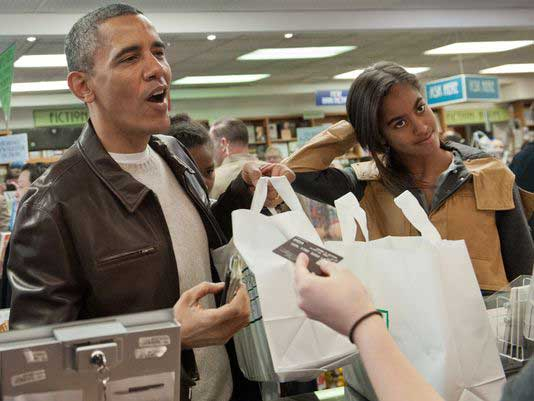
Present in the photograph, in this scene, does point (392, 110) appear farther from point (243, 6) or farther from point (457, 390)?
point (243, 6)

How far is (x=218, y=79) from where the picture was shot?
12664 millimetres

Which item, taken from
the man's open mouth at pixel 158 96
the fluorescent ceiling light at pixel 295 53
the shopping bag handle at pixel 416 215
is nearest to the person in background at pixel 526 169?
the shopping bag handle at pixel 416 215

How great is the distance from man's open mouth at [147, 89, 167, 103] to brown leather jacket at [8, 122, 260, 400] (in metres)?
0.17

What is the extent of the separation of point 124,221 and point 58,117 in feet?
40.3

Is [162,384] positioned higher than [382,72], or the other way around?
[382,72]

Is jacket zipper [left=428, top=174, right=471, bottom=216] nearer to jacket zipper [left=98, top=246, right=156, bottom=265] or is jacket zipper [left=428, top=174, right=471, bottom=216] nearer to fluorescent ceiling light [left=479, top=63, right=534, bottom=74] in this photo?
jacket zipper [left=98, top=246, right=156, bottom=265]

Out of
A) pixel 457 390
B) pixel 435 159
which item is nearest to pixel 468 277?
pixel 457 390

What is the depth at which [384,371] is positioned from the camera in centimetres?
101

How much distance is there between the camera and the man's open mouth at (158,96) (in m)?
1.71

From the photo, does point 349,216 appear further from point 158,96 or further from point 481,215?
point 481,215

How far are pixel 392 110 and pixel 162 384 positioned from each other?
1.37 meters

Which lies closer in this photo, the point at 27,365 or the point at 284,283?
the point at 27,365

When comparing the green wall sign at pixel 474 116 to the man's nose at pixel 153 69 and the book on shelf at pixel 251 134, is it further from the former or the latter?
the man's nose at pixel 153 69

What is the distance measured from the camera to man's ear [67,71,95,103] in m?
1.75
